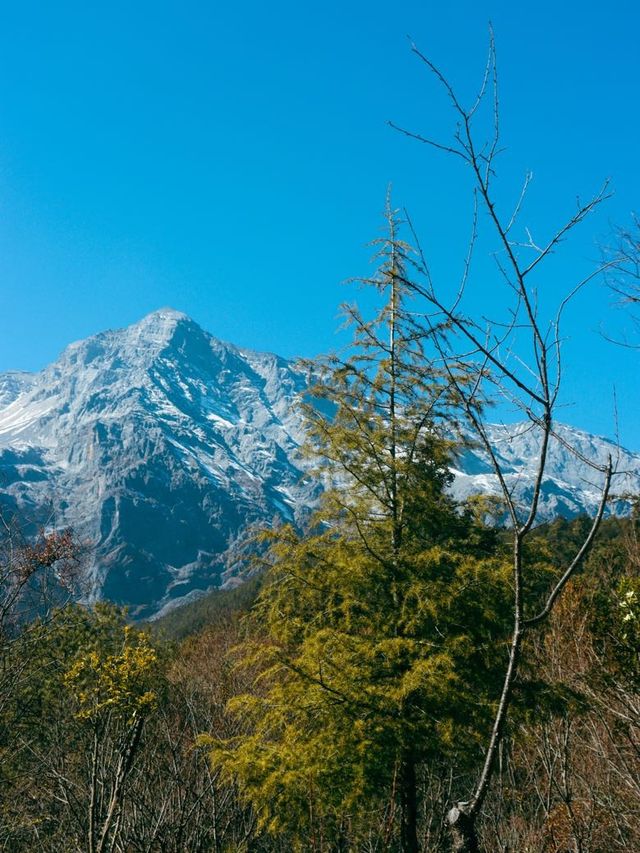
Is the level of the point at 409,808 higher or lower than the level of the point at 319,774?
lower

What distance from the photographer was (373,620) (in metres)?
7.18

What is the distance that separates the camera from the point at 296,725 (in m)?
6.89

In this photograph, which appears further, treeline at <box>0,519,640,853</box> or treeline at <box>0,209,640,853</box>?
treeline at <box>0,209,640,853</box>

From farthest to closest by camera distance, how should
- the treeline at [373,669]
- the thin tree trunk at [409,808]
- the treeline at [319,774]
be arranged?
the thin tree trunk at [409,808]
the treeline at [373,669]
the treeline at [319,774]

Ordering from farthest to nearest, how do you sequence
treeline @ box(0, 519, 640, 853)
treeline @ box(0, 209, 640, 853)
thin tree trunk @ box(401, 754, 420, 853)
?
thin tree trunk @ box(401, 754, 420, 853)
treeline @ box(0, 209, 640, 853)
treeline @ box(0, 519, 640, 853)

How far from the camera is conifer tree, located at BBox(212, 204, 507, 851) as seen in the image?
6.31 metres

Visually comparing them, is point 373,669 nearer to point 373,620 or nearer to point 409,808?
point 373,620

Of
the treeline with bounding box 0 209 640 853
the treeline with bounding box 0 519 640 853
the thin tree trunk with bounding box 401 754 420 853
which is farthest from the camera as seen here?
the thin tree trunk with bounding box 401 754 420 853

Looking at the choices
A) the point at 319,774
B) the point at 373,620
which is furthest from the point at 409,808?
the point at 373,620

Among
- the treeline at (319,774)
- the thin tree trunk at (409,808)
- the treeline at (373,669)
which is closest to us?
the treeline at (319,774)

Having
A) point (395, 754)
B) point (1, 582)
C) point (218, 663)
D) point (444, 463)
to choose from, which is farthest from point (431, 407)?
point (218, 663)

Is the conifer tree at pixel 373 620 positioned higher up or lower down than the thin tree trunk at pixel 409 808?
higher up

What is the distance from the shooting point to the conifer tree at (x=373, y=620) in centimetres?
631

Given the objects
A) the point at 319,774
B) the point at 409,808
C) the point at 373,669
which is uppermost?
the point at 373,669
